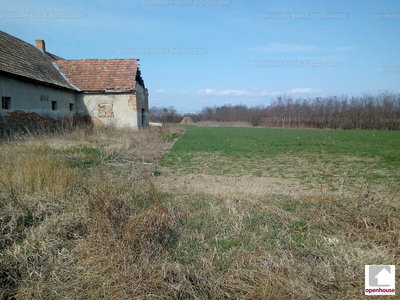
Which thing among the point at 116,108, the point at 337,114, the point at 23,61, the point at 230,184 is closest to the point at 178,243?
the point at 230,184

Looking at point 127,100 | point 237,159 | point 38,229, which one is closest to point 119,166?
point 38,229

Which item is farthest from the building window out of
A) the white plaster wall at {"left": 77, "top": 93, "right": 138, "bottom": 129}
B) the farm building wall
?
the white plaster wall at {"left": 77, "top": 93, "right": 138, "bottom": 129}

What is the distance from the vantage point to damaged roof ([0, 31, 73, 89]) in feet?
40.4

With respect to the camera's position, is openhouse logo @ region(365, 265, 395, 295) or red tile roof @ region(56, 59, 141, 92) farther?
red tile roof @ region(56, 59, 141, 92)

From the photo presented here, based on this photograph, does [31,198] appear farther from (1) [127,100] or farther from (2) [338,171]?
(1) [127,100]

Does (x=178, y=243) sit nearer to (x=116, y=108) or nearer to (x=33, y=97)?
(x=33, y=97)

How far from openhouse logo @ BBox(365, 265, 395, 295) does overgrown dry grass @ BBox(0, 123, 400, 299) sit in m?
0.09

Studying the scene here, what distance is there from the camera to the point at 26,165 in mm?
4910

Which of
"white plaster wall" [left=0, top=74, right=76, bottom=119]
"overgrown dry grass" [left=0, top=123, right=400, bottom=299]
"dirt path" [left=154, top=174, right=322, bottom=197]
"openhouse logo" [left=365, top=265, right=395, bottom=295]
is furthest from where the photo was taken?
"white plaster wall" [left=0, top=74, right=76, bottom=119]

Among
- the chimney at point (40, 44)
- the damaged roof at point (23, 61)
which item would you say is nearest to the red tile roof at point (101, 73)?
the damaged roof at point (23, 61)

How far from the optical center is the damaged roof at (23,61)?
1232cm

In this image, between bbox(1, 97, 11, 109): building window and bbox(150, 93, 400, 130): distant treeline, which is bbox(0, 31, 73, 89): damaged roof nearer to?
bbox(1, 97, 11, 109): building window

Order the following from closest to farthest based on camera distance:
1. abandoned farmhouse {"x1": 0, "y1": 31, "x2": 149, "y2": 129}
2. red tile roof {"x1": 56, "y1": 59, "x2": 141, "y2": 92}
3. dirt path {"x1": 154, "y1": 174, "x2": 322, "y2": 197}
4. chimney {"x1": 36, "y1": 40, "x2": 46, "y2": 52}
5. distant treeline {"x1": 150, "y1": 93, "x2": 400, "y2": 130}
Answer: dirt path {"x1": 154, "y1": 174, "x2": 322, "y2": 197} < abandoned farmhouse {"x1": 0, "y1": 31, "x2": 149, "y2": 129} < red tile roof {"x1": 56, "y1": 59, "x2": 141, "y2": 92} < chimney {"x1": 36, "y1": 40, "x2": 46, "y2": 52} < distant treeline {"x1": 150, "y1": 93, "x2": 400, "y2": 130}

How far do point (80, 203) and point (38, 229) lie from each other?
0.76 meters
